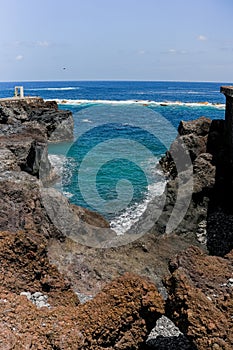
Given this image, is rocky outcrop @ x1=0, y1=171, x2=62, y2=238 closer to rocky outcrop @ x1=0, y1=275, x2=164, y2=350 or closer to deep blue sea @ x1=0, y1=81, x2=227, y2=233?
rocky outcrop @ x1=0, y1=275, x2=164, y2=350

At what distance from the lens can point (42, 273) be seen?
20.3 ft

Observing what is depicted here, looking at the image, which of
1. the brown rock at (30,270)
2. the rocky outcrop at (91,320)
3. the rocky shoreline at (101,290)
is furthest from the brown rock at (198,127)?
the rocky outcrop at (91,320)

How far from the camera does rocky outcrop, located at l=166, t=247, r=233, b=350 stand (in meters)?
4.58

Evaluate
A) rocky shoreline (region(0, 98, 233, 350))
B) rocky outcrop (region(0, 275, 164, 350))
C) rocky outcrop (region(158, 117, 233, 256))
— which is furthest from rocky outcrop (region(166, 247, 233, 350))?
rocky outcrop (region(158, 117, 233, 256))

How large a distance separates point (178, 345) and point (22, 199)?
4286 millimetres

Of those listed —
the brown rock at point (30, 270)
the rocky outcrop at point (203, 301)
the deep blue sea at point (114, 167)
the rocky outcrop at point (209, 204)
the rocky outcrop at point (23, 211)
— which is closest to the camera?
the rocky outcrop at point (203, 301)

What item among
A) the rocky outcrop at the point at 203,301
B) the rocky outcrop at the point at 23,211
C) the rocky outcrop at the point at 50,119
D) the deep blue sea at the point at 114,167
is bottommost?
the deep blue sea at the point at 114,167

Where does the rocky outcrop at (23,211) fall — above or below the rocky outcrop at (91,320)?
above

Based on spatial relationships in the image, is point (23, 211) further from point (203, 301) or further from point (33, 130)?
point (33, 130)

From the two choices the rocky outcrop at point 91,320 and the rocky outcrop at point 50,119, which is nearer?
the rocky outcrop at point 91,320

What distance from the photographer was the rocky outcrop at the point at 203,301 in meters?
4.58

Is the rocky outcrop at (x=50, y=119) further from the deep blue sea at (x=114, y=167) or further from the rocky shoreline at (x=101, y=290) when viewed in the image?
the rocky shoreline at (x=101, y=290)

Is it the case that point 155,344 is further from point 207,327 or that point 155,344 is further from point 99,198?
point 99,198

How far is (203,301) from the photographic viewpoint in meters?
4.85
